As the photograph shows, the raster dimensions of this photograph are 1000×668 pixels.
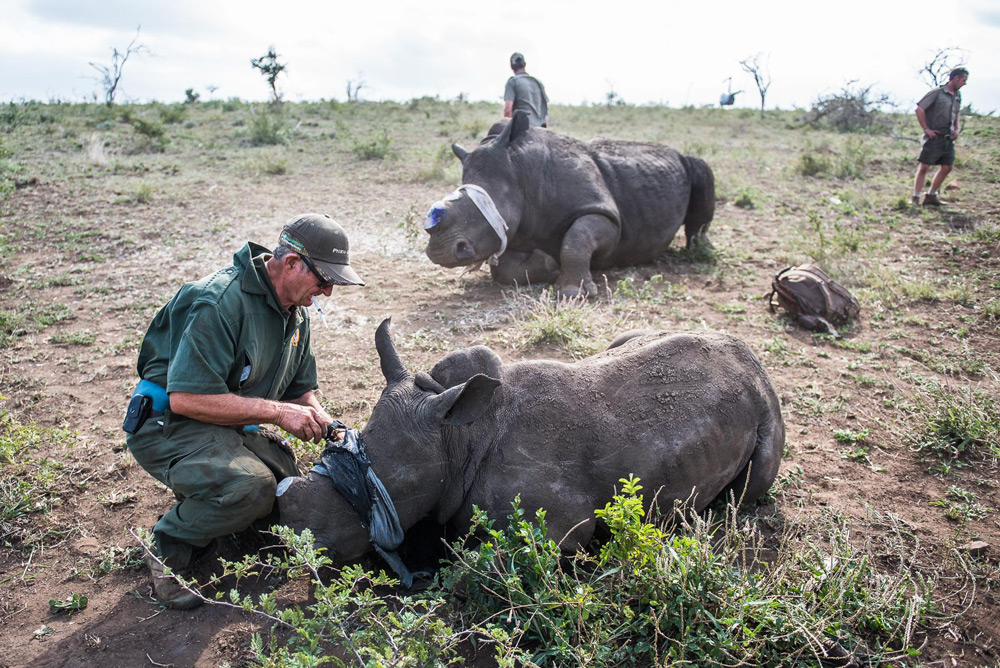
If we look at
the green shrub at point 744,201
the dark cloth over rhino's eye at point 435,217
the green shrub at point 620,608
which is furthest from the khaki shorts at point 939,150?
the green shrub at point 620,608

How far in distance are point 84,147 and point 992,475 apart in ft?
60.8

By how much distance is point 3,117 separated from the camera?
67.2 feet

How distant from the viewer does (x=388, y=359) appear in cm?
374

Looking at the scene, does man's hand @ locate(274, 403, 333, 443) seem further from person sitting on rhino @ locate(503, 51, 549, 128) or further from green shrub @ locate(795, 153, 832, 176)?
green shrub @ locate(795, 153, 832, 176)

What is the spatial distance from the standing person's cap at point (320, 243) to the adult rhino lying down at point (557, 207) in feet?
11.5

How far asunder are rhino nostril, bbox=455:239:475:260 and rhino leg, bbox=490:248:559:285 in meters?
0.76

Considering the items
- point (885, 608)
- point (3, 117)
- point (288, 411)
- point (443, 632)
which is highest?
point (3, 117)

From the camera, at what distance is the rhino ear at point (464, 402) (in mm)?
3369

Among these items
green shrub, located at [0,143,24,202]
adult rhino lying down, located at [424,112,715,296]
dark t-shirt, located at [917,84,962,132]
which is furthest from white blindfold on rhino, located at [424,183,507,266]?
dark t-shirt, located at [917,84,962,132]

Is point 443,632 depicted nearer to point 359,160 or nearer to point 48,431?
point 48,431

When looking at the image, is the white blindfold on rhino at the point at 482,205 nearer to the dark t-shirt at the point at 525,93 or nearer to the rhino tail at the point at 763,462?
the dark t-shirt at the point at 525,93

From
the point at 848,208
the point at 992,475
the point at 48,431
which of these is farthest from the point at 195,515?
the point at 848,208

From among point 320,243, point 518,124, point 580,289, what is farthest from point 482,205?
point 320,243

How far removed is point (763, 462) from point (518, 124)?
5.08 metres
